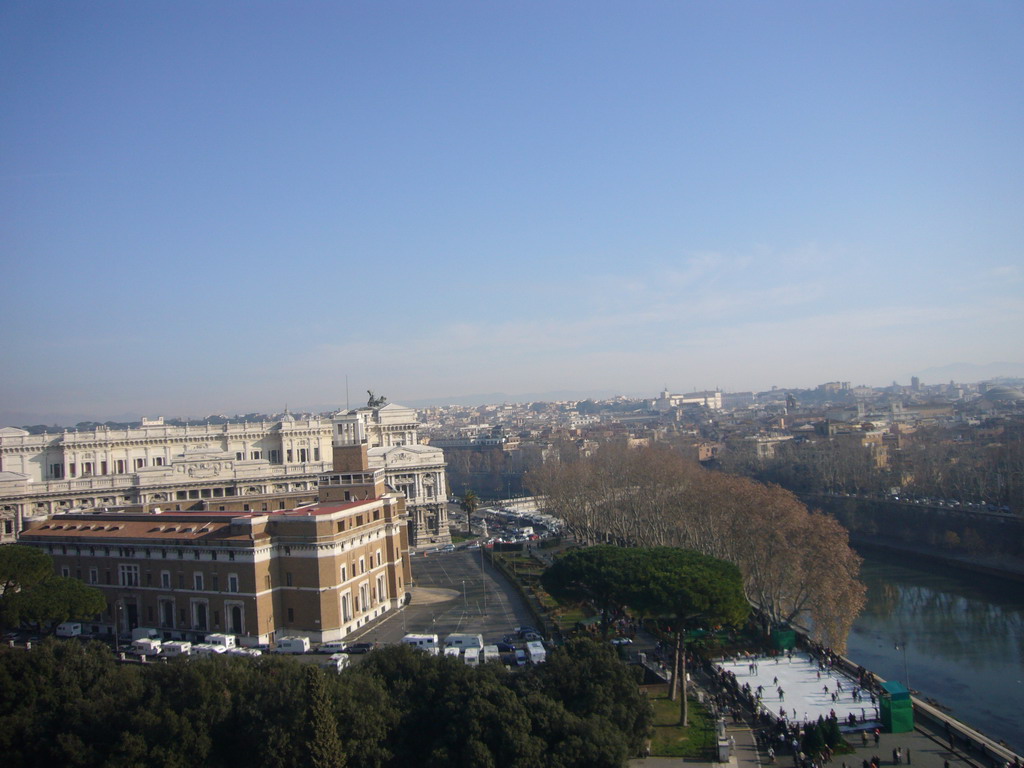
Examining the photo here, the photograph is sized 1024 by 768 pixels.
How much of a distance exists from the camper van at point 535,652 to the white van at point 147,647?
8.77 meters

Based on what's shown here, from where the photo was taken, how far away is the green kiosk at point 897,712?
15.3 metres

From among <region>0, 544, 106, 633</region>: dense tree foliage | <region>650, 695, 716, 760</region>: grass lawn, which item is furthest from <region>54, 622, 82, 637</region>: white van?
<region>650, 695, 716, 760</region>: grass lawn

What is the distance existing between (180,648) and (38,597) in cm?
364

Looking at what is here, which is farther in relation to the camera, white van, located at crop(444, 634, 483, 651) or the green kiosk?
white van, located at crop(444, 634, 483, 651)

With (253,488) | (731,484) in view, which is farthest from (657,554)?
(253,488)

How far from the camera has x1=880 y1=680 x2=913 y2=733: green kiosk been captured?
15336 mm

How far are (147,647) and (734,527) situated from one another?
643 inches

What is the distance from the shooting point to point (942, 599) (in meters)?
29.0

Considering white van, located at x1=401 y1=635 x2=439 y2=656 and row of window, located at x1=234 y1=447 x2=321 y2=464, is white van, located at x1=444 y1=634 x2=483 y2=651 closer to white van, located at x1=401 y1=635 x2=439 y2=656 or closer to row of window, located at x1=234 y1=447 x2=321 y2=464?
white van, located at x1=401 y1=635 x2=439 y2=656

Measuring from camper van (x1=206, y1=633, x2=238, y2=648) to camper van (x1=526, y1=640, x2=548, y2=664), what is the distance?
7040 mm

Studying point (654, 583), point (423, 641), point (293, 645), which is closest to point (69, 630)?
point (293, 645)

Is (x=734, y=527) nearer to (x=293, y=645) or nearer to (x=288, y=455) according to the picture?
(x=293, y=645)

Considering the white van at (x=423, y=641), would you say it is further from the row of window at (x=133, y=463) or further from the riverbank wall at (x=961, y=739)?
the row of window at (x=133, y=463)

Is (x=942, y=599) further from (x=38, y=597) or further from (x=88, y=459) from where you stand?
(x=88, y=459)
